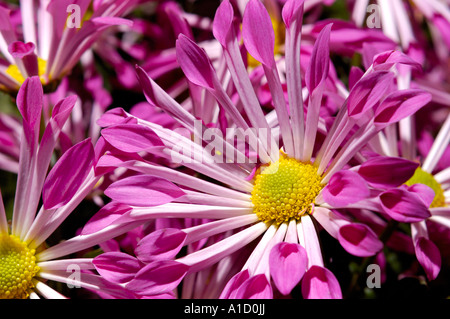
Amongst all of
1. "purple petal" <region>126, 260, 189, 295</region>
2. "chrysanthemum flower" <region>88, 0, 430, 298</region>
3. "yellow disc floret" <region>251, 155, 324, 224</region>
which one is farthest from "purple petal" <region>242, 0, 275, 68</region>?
"purple petal" <region>126, 260, 189, 295</region>

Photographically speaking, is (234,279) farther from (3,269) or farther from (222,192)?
(3,269)

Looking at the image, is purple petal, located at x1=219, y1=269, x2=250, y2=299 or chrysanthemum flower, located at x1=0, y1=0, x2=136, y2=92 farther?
chrysanthemum flower, located at x1=0, y1=0, x2=136, y2=92

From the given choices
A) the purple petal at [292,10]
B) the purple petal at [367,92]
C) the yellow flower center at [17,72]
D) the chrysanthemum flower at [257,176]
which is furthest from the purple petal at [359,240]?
the yellow flower center at [17,72]

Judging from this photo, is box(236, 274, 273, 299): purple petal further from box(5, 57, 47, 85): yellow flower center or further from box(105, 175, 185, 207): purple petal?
box(5, 57, 47, 85): yellow flower center

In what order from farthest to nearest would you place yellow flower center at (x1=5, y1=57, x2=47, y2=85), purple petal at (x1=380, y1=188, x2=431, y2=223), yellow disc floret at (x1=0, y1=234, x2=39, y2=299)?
1. yellow flower center at (x1=5, y1=57, x2=47, y2=85)
2. yellow disc floret at (x1=0, y1=234, x2=39, y2=299)
3. purple petal at (x1=380, y1=188, x2=431, y2=223)

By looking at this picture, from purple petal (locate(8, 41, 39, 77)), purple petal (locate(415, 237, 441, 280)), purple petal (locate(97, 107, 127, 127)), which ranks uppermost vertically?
purple petal (locate(8, 41, 39, 77))
